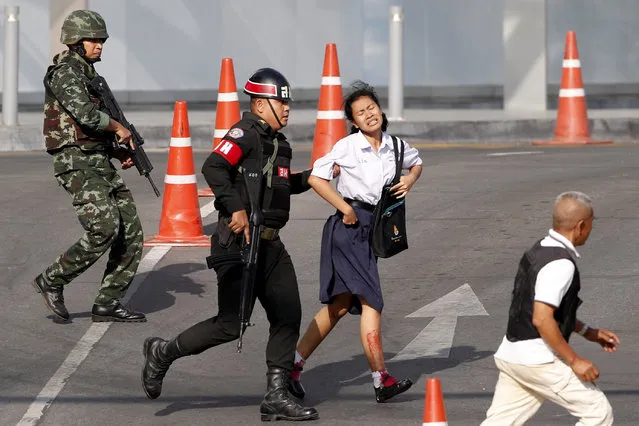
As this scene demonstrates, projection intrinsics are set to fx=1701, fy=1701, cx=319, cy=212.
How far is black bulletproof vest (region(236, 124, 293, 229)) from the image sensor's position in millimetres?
7648

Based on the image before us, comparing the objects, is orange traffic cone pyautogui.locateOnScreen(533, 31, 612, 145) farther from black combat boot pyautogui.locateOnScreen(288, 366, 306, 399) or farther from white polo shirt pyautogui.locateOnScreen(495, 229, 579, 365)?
white polo shirt pyautogui.locateOnScreen(495, 229, 579, 365)

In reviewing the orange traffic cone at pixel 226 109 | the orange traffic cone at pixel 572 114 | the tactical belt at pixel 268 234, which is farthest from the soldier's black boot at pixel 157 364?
the orange traffic cone at pixel 572 114

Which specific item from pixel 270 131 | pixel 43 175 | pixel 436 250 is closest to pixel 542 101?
pixel 43 175

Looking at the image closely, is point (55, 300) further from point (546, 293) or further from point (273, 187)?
point (546, 293)

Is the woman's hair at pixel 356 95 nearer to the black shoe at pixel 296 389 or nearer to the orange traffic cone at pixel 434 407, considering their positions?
the black shoe at pixel 296 389

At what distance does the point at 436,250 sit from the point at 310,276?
40.1 inches

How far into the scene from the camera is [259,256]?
303 inches

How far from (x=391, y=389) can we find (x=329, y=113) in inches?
244

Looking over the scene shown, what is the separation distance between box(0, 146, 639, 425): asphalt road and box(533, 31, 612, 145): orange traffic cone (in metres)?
2.09

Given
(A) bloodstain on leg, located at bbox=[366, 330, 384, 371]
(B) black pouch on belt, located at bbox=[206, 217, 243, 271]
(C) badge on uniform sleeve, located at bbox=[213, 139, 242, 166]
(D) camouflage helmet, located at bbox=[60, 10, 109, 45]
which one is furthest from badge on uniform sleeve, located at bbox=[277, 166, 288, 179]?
(D) camouflage helmet, located at bbox=[60, 10, 109, 45]

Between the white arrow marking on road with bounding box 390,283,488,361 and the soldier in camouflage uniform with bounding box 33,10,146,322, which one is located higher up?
the soldier in camouflage uniform with bounding box 33,10,146,322

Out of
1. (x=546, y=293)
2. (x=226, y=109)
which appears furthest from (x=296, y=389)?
(x=226, y=109)

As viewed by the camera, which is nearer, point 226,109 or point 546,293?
point 546,293

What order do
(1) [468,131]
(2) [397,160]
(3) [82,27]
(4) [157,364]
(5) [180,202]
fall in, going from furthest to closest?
(1) [468,131] → (5) [180,202] → (3) [82,27] → (2) [397,160] → (4) [157,364]
